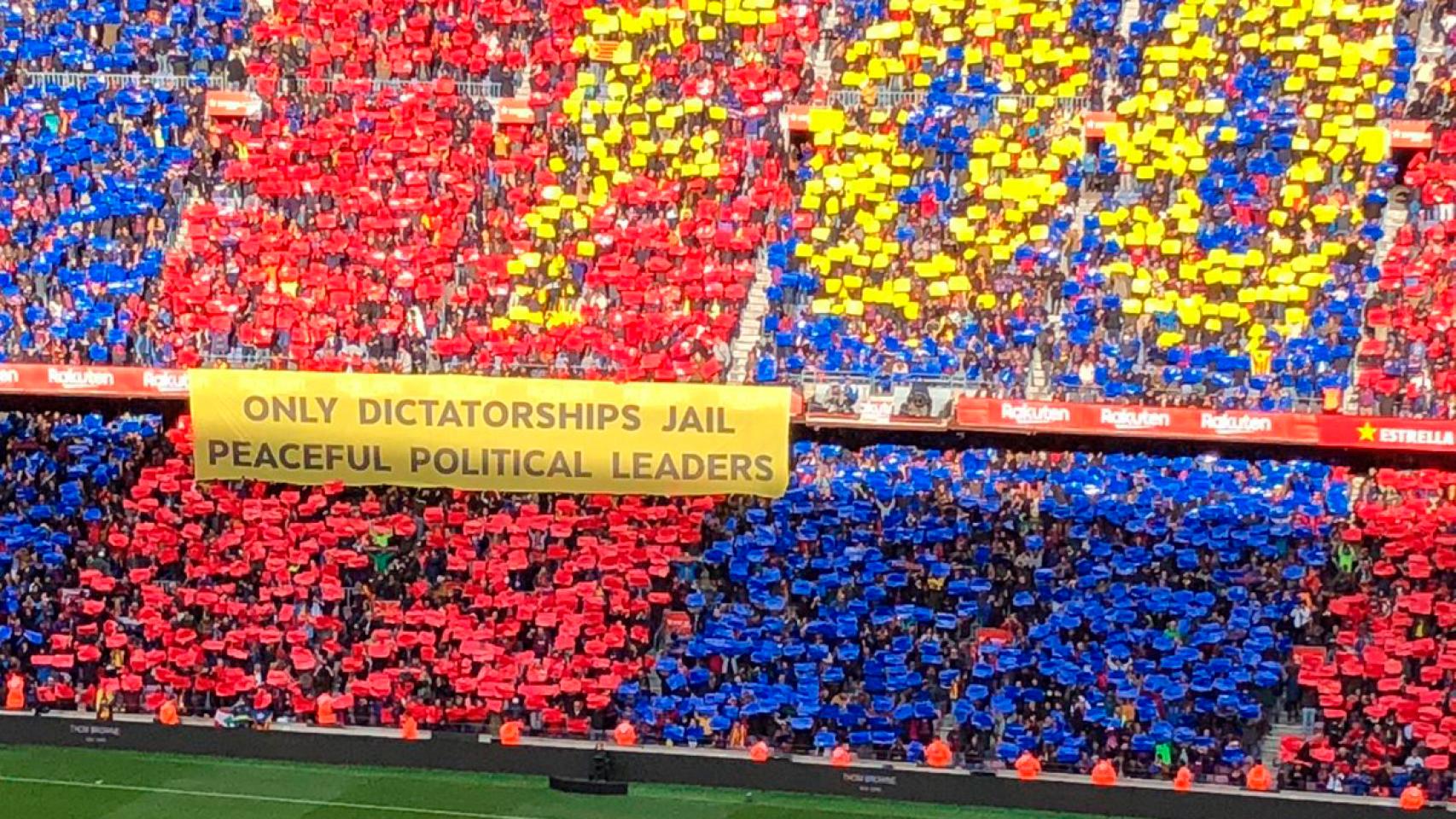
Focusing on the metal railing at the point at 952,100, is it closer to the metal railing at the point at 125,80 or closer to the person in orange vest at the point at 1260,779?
the metal railing at the point at 125,80

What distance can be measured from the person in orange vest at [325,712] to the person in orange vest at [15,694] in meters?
3.71

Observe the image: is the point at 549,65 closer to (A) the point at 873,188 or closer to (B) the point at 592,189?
(B) the point at 592,189

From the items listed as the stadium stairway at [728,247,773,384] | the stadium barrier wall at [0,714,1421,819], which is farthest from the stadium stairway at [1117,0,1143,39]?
the stadium barrier wall at [0,714,1421,819]

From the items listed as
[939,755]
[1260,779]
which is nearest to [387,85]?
[939,755]

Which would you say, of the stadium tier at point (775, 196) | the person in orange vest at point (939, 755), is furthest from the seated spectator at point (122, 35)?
the person in orange vest at point (939, 755)

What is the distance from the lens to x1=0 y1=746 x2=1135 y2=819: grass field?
2170 cm

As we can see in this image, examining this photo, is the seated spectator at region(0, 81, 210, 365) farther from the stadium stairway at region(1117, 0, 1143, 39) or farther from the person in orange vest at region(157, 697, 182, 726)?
the stadium stairway at region(1117, 0, 1143, 39)

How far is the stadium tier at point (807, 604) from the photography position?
22391 millimetres

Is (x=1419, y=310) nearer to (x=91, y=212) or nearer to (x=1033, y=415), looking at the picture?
(x=1033, y=415)

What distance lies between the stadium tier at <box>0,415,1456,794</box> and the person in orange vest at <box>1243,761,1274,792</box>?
0.29 m

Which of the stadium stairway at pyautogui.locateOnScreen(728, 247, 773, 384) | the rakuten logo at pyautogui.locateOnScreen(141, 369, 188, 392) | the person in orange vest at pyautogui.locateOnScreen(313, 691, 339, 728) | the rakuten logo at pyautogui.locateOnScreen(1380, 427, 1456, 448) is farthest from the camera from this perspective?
the stadium stairway at pyautogui.locateOnScreen(728, 247, 773, 384)

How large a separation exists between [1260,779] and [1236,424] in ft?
13.0

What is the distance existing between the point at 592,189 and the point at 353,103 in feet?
11.3

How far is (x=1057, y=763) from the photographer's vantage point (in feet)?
73.6
